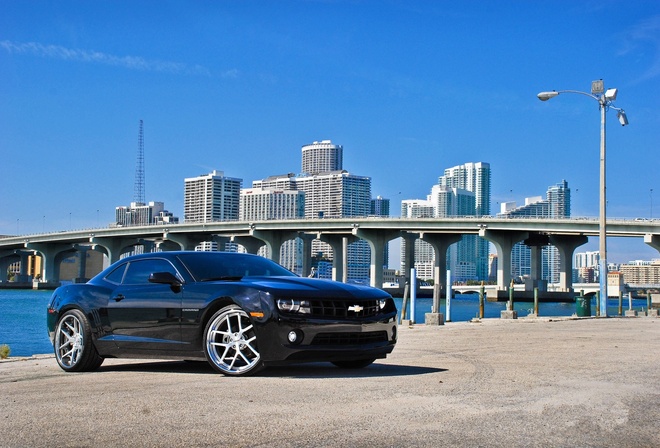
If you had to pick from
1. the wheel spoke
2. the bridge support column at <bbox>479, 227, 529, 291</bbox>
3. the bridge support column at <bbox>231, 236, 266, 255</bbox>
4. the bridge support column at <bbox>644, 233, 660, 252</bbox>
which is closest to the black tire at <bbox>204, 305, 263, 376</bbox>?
the wheel spoke

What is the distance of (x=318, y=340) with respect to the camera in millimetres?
7961

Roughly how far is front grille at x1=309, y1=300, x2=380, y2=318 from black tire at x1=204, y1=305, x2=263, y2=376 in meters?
0.69

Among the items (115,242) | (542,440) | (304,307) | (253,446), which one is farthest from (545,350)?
(115,242)

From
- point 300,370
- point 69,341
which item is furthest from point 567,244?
point 69,341

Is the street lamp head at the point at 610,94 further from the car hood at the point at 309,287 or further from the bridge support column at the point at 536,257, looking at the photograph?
the bridge support column at the point at 536,257

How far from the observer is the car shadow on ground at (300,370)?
822 cm

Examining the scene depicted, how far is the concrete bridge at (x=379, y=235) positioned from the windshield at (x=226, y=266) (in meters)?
82.5

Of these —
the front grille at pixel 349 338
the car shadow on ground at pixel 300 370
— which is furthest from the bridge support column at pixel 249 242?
the front grille at pixel 349 338

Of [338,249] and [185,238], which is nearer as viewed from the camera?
[338,249]

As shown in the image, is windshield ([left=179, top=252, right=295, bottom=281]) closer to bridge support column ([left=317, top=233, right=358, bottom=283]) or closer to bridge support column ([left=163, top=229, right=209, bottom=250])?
bridge support column ([left=317, top=233, right=358, bottom=283])

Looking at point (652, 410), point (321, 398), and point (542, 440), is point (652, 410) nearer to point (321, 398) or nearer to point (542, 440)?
point (542, 440)

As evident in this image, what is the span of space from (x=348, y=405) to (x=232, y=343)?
7.56ft

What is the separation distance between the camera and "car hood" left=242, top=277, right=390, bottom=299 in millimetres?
8011

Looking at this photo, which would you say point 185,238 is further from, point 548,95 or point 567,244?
point 548,95
